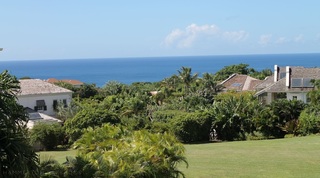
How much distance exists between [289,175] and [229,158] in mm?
5157

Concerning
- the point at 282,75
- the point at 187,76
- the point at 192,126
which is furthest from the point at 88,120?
the point at 187,76

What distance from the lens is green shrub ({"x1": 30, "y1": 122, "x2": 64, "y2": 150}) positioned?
31.8 metres

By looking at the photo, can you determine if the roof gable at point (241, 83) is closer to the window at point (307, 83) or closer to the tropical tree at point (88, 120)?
the window at point (307, 83)

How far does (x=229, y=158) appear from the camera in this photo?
835 inches

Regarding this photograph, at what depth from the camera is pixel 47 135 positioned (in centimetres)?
3203

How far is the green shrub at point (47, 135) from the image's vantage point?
3177 cm

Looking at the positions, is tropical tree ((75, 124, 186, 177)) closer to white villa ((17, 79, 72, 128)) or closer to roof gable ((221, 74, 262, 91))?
white villa ((17, 79, 72, 128))

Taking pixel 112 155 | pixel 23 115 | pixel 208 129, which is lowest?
pixel 208 129

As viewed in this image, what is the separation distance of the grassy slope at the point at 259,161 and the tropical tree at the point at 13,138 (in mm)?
7856

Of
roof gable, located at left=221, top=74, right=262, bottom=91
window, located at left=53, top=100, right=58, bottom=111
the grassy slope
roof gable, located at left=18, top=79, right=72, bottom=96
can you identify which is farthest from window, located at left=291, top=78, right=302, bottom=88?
the grassy slope

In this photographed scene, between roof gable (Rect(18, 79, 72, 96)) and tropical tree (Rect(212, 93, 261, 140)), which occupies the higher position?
roof gable (Rect(18, 79, 72, 96))

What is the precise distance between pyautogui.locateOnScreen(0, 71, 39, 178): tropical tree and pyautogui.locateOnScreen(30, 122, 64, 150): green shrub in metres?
22.4

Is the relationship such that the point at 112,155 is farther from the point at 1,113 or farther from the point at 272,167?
the point at 272,167

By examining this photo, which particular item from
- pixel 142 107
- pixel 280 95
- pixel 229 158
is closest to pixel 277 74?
pixel 280 95
